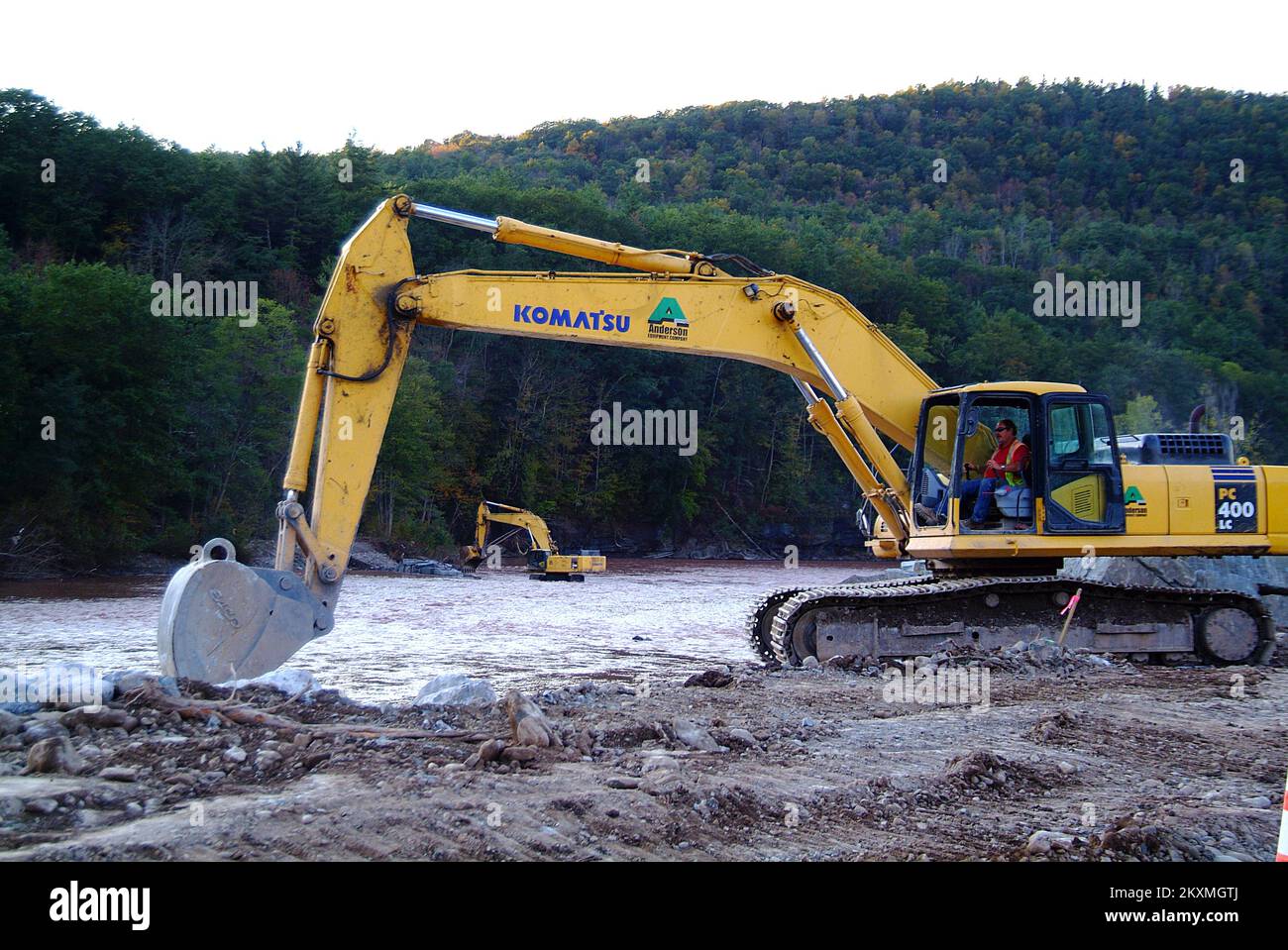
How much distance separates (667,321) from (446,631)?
21.6 feet

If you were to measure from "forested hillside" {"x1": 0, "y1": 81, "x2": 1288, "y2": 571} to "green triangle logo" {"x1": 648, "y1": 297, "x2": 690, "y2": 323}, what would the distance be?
51.7ft

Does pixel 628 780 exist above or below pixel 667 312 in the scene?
below

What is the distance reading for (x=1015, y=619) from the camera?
11156 mm

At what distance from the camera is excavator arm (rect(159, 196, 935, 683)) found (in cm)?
785

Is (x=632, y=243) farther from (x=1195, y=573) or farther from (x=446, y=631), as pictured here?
(x=1195, y=573)

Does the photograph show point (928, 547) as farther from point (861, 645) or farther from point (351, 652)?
point (351, 652)

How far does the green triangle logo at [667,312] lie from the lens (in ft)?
35.9

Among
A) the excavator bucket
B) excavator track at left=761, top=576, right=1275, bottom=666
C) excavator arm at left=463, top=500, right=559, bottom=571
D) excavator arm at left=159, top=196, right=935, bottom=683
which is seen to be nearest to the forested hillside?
excavator arm at left=463, top=500, right=559, bottom=571

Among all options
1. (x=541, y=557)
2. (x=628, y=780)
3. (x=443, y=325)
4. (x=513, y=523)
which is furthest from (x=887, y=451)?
(x=513, y=523)

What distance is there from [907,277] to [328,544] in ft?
210

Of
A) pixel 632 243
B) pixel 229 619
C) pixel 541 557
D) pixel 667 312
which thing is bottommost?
pixel 541 557

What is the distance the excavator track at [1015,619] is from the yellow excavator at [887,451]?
2 cm

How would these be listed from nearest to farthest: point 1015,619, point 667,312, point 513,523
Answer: point 667,312, point 1015,619, point 513,523

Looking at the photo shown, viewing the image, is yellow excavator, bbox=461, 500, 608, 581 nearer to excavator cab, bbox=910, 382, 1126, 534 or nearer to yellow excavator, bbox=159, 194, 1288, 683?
yellow excavator, bbox=159, 194, 1288, 683
